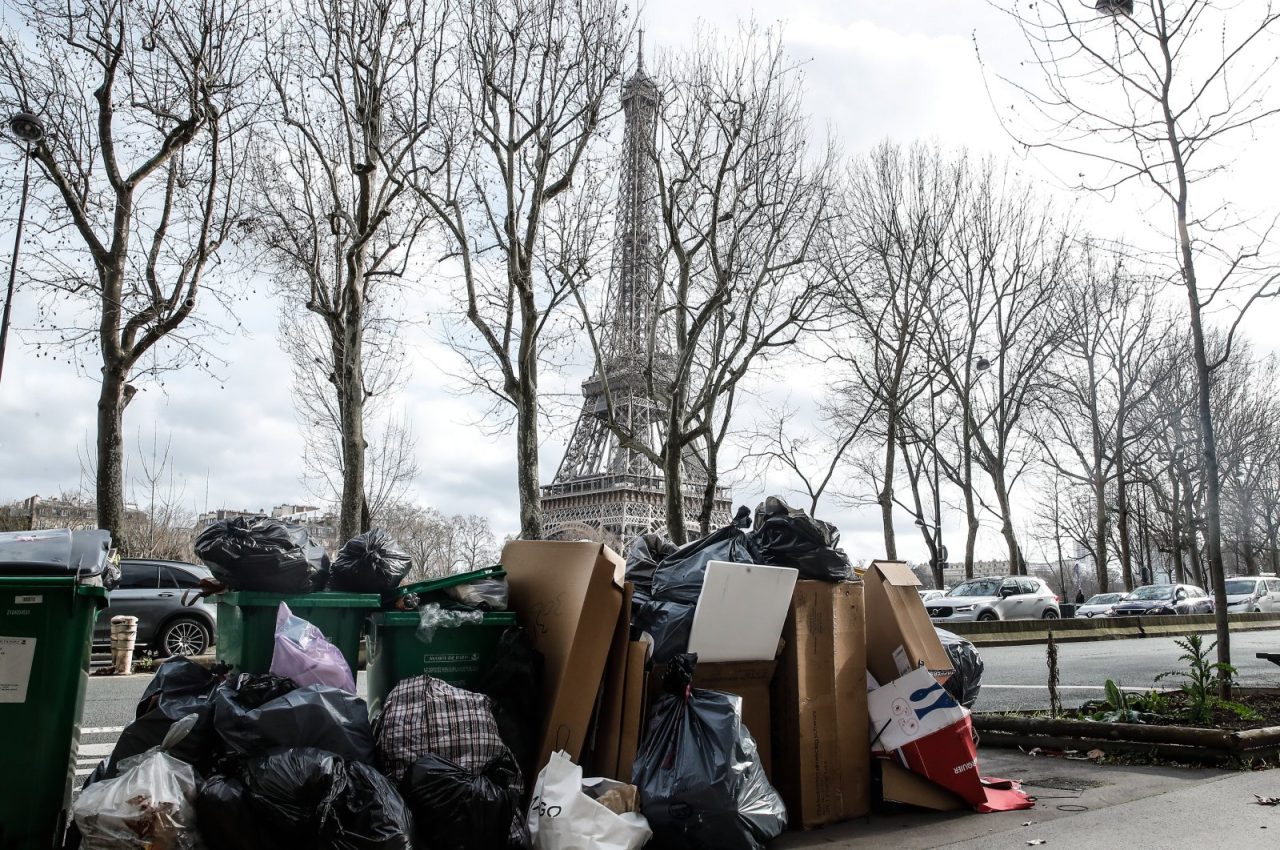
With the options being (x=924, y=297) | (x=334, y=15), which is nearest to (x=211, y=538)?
(x=334, y=15)

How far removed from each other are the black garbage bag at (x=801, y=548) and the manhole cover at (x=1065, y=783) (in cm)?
171

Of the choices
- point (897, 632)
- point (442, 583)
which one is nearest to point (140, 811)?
point (442, 583)

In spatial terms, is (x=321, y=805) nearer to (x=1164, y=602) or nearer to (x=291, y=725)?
(x=291, y=725)

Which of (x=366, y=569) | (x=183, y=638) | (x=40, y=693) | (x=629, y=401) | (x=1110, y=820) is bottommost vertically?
(x=1110, y=820)

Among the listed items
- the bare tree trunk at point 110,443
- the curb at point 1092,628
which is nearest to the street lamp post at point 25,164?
the bare tree trunk at point 110,443

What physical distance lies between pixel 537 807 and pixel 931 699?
7.17ft

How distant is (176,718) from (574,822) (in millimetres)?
1664

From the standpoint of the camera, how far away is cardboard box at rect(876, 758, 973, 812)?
4.80m

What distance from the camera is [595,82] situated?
587 inches

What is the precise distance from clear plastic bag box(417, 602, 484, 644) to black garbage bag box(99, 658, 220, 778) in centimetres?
A: 92

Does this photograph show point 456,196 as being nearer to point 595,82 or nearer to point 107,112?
point 595,82

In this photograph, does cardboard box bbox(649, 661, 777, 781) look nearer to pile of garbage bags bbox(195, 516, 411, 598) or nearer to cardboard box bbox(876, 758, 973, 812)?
cardboard box bbox(876, 758, 973, 812)

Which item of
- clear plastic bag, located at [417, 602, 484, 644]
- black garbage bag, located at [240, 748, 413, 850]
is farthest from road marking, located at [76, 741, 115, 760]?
black garbage bag, located at [240, 748, 413, 850]

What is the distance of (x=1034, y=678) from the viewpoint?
467 inches
